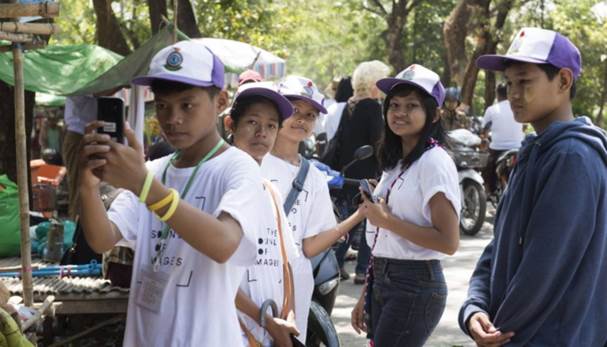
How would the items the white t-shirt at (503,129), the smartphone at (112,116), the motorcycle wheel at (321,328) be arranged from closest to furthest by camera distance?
1. the smartphone at (112,116)
2. the motorcycle wheel at (321,328)
3. the white t-shirt at (503,129)

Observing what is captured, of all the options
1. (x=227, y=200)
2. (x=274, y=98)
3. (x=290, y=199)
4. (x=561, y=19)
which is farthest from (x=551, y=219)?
(x=561, y=19)

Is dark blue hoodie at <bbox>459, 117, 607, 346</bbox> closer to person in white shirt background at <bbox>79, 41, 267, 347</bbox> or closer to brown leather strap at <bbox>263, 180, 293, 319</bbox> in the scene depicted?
person in white shirt background at <bbox>79, 41, 267, 347</bbox>

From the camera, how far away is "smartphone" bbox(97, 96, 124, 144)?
263 cm

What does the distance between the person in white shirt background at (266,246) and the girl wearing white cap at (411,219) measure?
0.53 metres

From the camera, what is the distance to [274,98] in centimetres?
409

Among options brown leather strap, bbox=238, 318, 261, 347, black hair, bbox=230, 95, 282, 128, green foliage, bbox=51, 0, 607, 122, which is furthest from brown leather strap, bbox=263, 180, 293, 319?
green foliage, bbox=51, 0, 607, 122

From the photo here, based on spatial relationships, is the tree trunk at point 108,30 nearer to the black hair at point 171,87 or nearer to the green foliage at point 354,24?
the green foliage at point 354,24

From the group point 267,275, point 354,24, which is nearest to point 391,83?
point 267,275

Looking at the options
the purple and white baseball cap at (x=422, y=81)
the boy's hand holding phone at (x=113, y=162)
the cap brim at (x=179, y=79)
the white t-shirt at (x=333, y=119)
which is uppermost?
the cap brim at (x=179, y=79)

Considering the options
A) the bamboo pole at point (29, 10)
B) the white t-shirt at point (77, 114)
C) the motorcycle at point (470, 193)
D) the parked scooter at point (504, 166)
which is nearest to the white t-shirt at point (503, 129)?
the parked scooter at point (504, 166)

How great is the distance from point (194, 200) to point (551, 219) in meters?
1.11

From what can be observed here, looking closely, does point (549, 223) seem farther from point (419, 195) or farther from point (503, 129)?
point (503, 129)

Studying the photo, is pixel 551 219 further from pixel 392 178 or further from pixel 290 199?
pixel 290 199

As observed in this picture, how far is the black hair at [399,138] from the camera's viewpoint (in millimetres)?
4246
